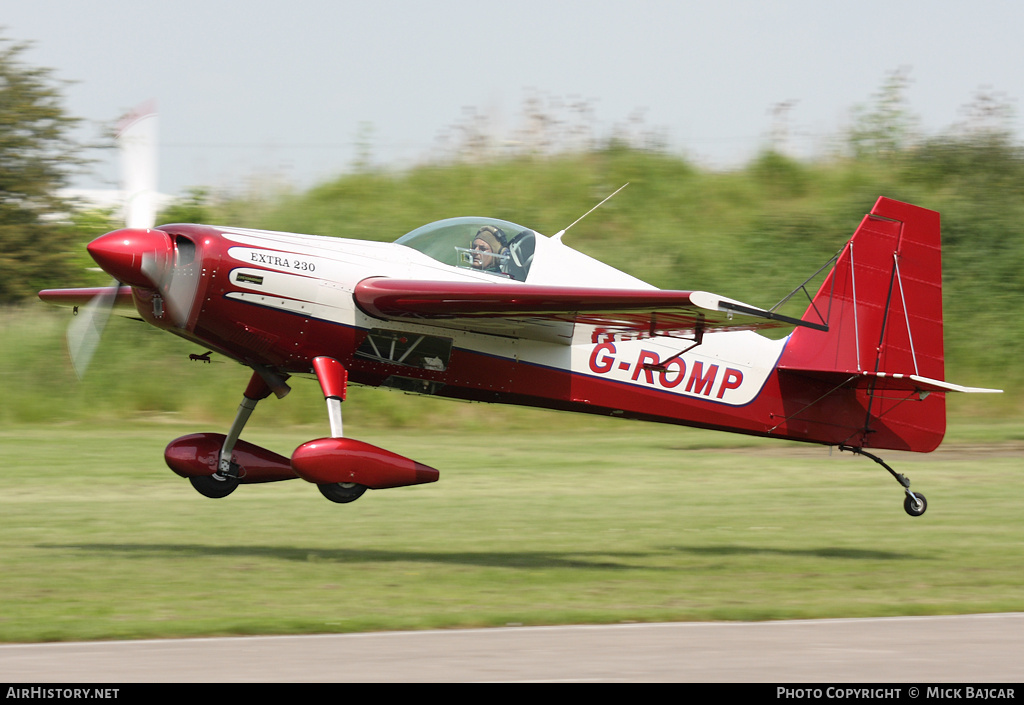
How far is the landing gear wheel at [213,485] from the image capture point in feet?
36.4

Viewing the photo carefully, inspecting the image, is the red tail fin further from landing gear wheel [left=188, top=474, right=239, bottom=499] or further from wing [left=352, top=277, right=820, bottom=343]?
landing gear wheel [left=188, top=474, right=239, bottom=499]

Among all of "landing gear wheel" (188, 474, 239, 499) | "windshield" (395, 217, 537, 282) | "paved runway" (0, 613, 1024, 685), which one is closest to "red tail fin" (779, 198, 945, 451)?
"windshield" (395, 217, 537, 282)

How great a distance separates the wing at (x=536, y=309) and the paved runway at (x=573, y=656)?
257 cm

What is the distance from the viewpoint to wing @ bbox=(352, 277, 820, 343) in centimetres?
912

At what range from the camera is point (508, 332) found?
10.6 meters

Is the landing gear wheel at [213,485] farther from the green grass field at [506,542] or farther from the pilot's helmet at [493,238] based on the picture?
the pilot's helmet at [493,238]

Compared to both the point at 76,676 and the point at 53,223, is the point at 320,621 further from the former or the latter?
the point at 53,223

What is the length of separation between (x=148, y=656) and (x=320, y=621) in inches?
53.5

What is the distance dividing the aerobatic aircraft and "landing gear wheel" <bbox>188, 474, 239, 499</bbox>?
21 millimetres

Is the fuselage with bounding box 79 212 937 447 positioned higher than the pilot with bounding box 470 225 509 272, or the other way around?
the pilot with bounding box 470 225 509 272

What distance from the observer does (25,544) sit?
36.3 ft

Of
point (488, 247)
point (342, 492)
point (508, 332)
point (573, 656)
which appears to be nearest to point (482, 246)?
point (488, 247)

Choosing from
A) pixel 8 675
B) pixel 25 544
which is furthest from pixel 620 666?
pixel 25 544

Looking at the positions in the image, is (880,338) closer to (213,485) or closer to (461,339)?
(461,339)
